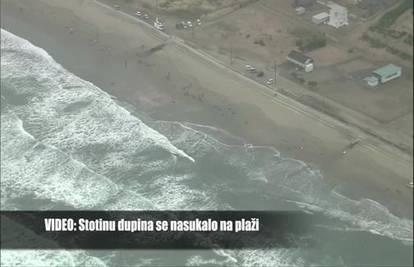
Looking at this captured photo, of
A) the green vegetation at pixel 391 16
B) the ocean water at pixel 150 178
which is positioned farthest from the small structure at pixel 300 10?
the ocean water at pixel 150 178

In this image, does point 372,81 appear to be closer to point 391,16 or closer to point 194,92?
point 391,16

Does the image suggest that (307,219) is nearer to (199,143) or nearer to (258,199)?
(258,199)

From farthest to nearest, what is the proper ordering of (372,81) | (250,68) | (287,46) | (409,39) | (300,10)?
(300,10)
(287,46)
(250,68)
(372,81)
(409,39)

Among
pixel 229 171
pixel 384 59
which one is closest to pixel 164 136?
pixel 229 171

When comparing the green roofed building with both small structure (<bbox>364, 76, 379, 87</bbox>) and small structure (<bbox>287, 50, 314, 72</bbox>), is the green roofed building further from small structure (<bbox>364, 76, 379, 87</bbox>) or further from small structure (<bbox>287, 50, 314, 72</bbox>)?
small structure (<bbox>287, 50, 314, 72</bbox>)
